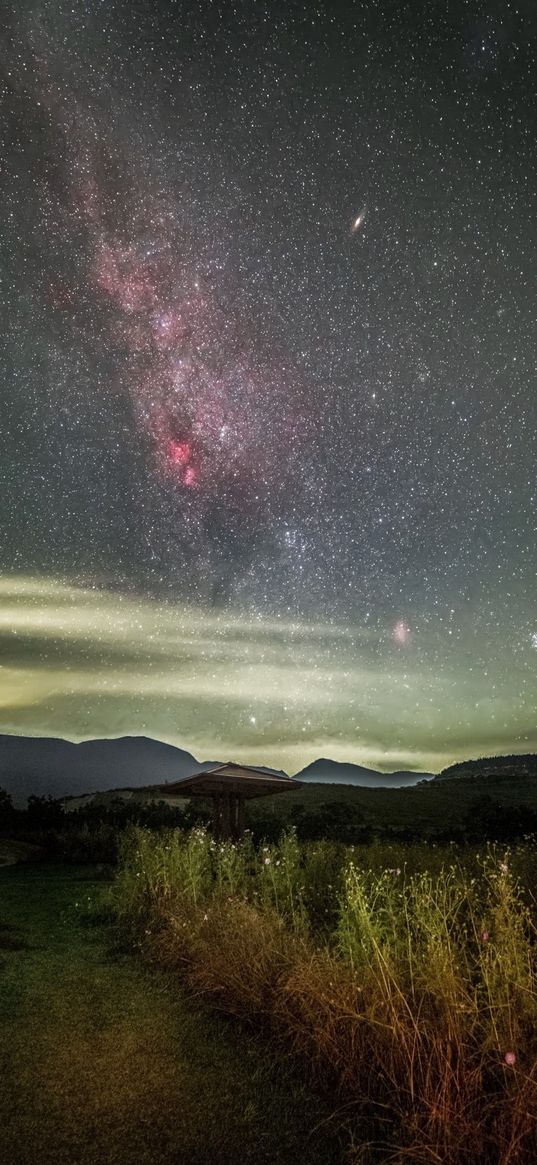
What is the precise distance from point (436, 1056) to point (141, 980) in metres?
3.88

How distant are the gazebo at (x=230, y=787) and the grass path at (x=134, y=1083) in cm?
663

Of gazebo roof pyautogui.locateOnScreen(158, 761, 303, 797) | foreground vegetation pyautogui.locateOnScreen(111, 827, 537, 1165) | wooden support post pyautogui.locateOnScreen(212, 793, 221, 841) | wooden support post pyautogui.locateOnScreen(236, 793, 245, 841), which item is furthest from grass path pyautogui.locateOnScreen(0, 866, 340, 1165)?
wooden support post pyautogui.locateOnScreen(236, 793, 245, 841)

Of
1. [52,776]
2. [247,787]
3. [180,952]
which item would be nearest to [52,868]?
[247,787]

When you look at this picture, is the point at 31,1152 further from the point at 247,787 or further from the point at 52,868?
the point at 52,868

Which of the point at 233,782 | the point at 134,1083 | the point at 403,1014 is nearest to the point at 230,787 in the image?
the point at 233,782

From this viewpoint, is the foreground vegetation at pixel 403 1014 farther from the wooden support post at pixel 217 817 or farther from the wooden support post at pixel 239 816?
the wooden support post at pixel 239 816

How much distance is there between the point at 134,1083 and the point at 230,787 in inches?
384

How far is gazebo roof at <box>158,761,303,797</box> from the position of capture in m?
14.1

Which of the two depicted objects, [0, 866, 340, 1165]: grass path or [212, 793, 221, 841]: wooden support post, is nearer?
[0, 866, 340, 1165]: grass path

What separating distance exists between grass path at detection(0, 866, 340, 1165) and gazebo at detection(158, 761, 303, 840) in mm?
6626

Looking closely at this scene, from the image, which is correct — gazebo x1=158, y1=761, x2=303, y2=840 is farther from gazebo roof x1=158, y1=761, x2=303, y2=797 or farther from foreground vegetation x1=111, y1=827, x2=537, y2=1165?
foreground vegetation x1=111, y1=827, x2=537, y2=1165

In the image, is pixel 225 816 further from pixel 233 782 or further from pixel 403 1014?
pixel 403 1014

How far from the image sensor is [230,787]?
567 inches

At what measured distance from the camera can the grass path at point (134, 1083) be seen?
387 centimetres
